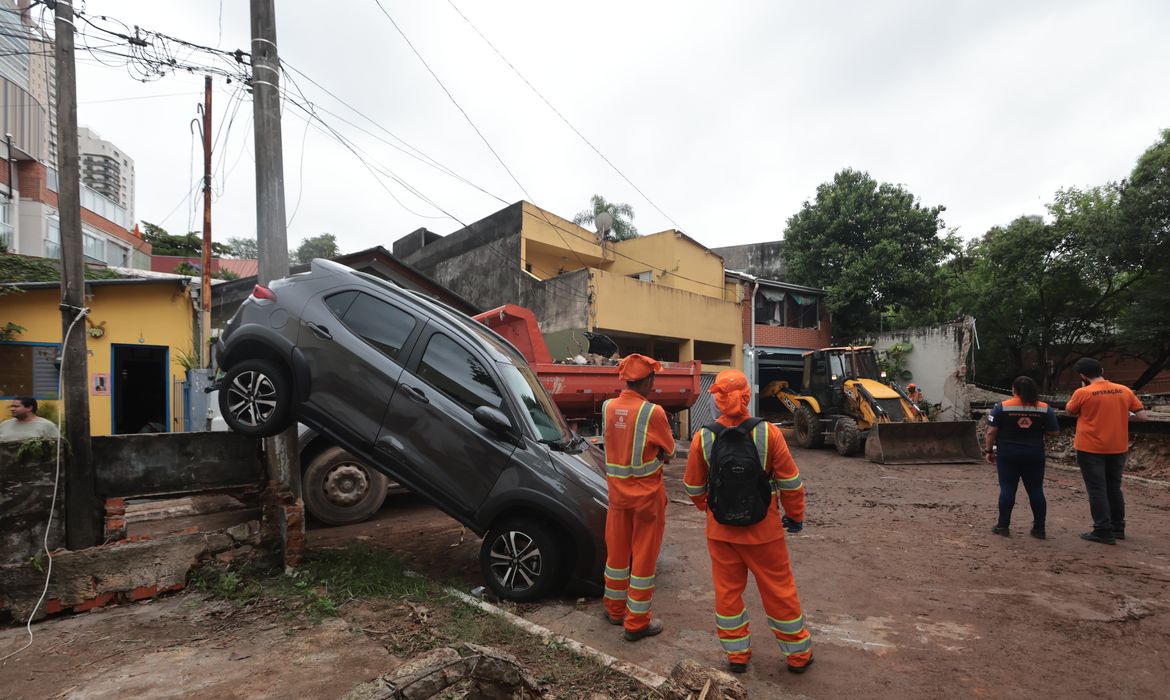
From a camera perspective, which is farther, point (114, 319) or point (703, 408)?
point (703, 408)

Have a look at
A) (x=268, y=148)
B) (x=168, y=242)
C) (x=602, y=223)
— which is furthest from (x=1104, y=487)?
(x=168, y=242)

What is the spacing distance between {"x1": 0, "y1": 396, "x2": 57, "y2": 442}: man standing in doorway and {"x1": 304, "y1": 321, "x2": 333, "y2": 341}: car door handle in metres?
1.69

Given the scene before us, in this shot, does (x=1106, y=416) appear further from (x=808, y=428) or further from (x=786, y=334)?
(x=786, y=334)

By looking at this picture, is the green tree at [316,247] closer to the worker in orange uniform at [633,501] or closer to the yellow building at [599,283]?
the yellow building at [599,283]

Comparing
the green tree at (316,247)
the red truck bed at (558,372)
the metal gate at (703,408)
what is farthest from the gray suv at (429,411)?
the green tree at (316,247)

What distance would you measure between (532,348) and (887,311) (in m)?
19.2

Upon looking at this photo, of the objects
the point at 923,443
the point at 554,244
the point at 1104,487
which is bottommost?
the point at 923,443

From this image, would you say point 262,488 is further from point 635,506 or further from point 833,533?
point 833,533

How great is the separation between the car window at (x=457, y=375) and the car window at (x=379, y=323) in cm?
24

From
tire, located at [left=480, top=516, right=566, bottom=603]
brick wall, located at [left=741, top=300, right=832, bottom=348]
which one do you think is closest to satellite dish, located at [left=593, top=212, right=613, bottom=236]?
brick wall, located at [left=741, top=300, right=832, bottom=348]

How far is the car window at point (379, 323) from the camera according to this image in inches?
174

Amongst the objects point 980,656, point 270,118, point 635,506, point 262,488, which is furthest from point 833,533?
point 270,118

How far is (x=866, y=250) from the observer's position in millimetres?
22047

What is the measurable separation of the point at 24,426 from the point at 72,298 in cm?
91
